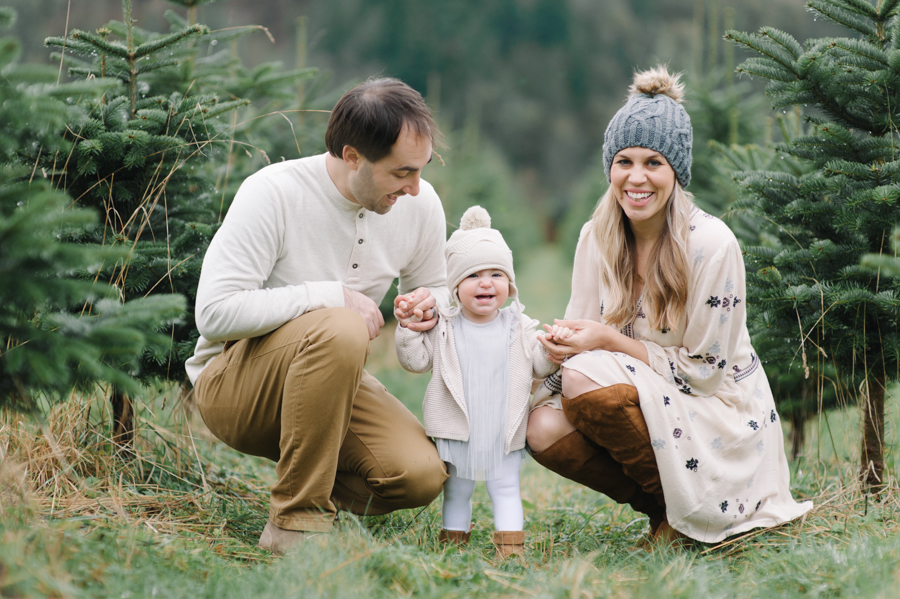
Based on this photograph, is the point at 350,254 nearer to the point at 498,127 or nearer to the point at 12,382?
the point at 12,382

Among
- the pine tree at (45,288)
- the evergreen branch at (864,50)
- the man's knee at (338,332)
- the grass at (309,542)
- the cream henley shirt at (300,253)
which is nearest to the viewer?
the pine tree at (45,288)

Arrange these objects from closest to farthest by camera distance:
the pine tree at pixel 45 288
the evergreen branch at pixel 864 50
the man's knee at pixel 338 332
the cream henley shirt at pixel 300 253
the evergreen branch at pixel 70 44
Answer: the pine tree at pixel 45 288 < the man's knee at pixel 338 332 < the cream henley shirt at pixel 300 253 < the evergreen branch at pixel 864 50 < the evergreen branch at pixel 70 44

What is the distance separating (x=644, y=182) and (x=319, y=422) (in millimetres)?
1348

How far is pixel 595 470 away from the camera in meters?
2.68

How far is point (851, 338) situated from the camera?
2900 millimetres

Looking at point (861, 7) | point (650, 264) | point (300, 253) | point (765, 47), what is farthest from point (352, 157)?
point (861, 7)

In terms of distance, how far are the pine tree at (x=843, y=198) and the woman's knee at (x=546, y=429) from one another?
1.00 metres

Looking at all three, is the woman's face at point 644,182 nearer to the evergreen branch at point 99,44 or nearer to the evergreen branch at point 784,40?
the evergreen branch at point 784,40

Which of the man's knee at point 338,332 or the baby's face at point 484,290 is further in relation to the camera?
the baby's face at point 484,290

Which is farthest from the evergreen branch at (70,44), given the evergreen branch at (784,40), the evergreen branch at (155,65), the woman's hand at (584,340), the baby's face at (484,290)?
the evergreen branch at (784,40)

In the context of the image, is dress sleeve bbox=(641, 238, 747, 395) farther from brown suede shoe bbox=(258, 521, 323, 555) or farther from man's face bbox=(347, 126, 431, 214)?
brown suede shoe bbox=(258, 521, 323, 555)

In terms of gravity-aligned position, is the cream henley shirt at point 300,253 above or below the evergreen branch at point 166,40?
below

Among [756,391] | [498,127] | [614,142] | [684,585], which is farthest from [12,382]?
[498,127]

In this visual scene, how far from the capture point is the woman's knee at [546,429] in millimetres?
2602
